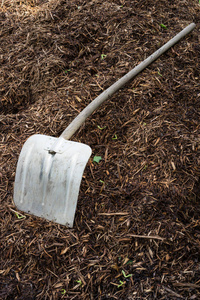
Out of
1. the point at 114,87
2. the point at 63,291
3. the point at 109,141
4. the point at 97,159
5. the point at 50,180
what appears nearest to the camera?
the point at 63,291

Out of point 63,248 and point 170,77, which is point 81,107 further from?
point 63,248

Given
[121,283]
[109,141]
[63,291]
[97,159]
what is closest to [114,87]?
[109,141]

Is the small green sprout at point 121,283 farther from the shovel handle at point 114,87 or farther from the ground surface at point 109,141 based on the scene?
the shovel handle at point 114,87

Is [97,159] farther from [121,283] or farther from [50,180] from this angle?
[121,283]

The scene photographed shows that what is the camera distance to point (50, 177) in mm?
2572

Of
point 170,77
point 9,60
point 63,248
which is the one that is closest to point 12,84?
point 9,60

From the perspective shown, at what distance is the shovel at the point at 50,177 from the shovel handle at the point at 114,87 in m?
0.18

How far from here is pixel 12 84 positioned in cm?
366

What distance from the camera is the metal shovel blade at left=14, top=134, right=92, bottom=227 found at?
250cm

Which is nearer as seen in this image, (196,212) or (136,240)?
(136,240)

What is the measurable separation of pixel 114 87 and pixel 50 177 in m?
1.29

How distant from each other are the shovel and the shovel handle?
18 centimetres

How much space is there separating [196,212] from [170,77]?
163 centimetres

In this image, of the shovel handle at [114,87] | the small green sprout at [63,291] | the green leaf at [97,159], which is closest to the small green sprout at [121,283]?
the small green sprout at [63,291]
